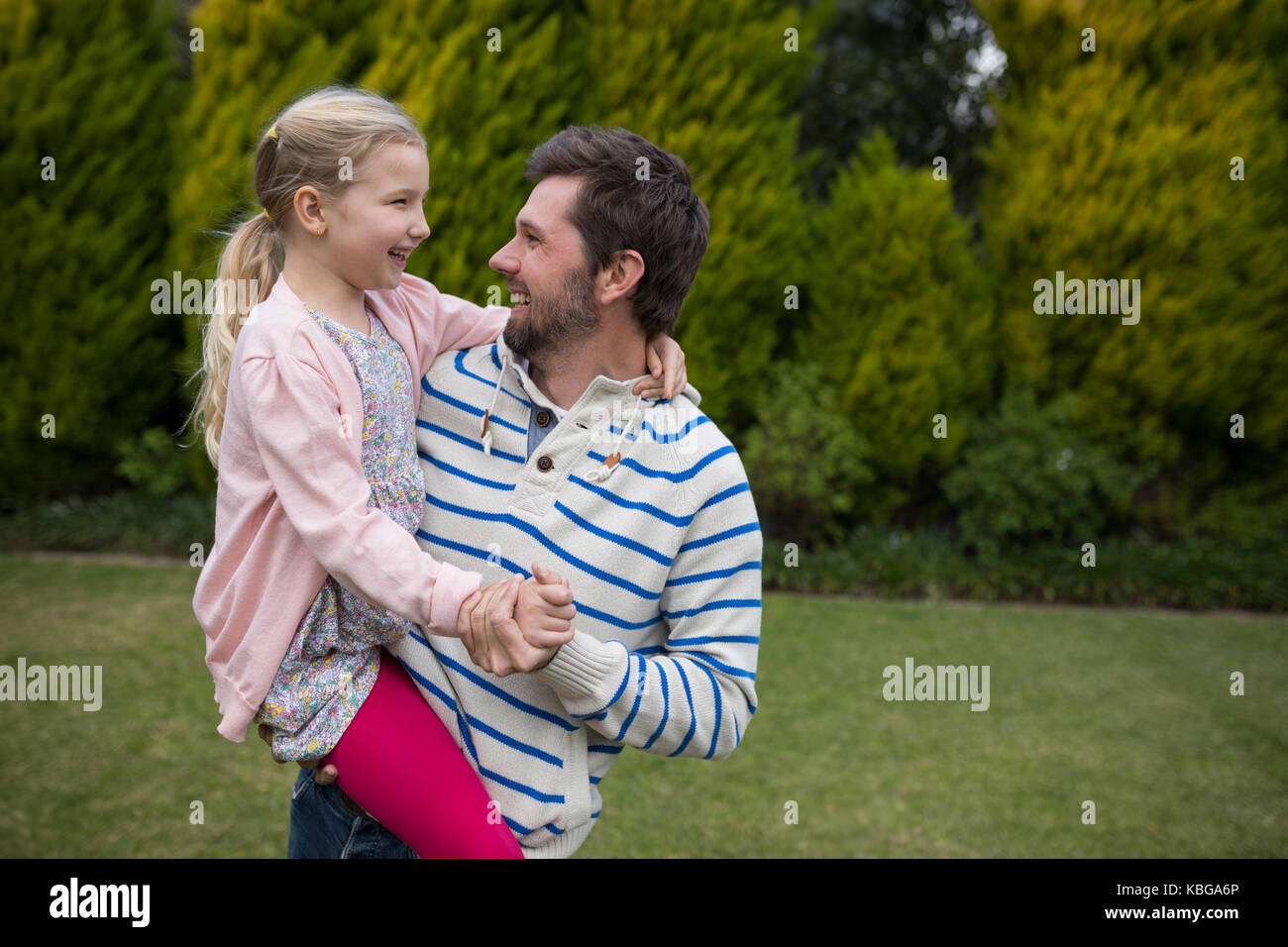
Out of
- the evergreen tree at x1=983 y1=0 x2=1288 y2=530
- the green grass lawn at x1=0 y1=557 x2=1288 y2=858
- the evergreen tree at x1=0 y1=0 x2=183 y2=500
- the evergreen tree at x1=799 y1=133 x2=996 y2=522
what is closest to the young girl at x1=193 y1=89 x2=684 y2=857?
the green grass lawn at x1=0 y1=557 x2=1288 y2=858

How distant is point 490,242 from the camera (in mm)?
6762

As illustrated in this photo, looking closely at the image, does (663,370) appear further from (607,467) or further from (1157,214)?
(1157,214)

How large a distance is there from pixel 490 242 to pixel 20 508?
3814 mm

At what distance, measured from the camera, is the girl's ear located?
186 centimetres

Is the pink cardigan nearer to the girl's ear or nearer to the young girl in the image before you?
the young girl

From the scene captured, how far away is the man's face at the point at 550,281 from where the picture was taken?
2.02m

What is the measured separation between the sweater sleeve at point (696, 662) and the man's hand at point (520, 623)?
82mm

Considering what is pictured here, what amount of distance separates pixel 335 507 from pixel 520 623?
0.35 m

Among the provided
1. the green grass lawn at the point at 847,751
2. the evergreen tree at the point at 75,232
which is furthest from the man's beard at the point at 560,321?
the evergreen tree at the point at 75,232

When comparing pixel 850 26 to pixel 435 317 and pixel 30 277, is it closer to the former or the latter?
pixel 30 277

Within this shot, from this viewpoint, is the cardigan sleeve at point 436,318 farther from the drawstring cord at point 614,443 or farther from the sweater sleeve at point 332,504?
the sweater sleeve at point 332,504

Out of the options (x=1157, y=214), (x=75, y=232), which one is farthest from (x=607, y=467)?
(x=1157, y=214)

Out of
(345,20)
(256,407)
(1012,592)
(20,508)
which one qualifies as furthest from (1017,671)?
(20,508)

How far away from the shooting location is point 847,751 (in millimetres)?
4863
